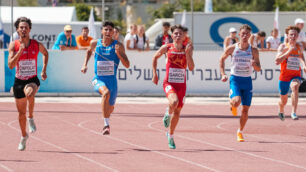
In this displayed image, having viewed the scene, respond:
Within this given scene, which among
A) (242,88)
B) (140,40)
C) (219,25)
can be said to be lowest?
(242,88)

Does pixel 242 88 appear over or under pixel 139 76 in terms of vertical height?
over

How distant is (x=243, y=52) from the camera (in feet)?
42.2

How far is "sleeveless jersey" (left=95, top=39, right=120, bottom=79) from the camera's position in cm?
1290

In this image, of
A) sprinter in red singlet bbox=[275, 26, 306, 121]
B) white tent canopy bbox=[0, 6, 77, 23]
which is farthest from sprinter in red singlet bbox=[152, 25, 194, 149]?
white tent canopy bbox=[0, 6, 77, 23]

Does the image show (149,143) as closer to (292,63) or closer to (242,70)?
(242,70)

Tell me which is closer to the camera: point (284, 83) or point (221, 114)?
→ point (284, 83)

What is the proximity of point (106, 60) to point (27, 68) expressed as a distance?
161cm

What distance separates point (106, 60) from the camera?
42.3 feet

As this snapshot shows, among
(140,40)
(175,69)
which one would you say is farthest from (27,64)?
(140,40)

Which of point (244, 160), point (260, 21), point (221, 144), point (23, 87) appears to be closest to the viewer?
point (244, 160)

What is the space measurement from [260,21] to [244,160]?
82.3ft

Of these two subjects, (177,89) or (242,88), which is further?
(242,88)

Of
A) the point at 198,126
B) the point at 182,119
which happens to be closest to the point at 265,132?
the point at 198,126

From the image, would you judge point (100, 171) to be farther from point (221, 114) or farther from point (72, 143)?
point (221, 114)
